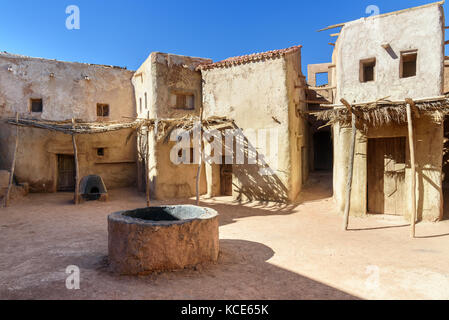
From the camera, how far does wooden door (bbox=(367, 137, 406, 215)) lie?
28.3 feet

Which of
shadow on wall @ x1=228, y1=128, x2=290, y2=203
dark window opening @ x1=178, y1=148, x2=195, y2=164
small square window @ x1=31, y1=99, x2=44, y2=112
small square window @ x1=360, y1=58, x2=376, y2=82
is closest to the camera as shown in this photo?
small square window @ x1=360, y1=58, x2=376, y2=82

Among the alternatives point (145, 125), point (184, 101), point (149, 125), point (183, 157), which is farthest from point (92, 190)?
point (184, 101)

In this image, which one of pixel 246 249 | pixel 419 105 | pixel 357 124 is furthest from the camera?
pixel 357 124

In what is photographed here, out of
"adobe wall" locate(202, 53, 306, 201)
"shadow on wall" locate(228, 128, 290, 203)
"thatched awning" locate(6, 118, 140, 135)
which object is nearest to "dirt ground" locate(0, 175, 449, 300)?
"shadow on wall" locate(228, 128, 290, 203)

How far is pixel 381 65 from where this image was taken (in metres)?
8.45

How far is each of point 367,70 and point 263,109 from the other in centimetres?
399

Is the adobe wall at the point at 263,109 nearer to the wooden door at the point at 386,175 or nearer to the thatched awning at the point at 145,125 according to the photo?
the thatched awning at the point at 145,125

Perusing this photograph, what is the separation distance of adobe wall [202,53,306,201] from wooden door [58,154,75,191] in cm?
875

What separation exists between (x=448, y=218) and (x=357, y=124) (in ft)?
12.3

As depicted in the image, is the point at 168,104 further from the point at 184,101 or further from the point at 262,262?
the point at 262,262

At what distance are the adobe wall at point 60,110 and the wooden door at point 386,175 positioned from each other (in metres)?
12.3

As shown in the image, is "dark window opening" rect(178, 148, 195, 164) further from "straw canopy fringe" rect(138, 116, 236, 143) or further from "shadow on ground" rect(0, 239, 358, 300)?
"shadow on ground" rect(0, 239, 358, 300)
